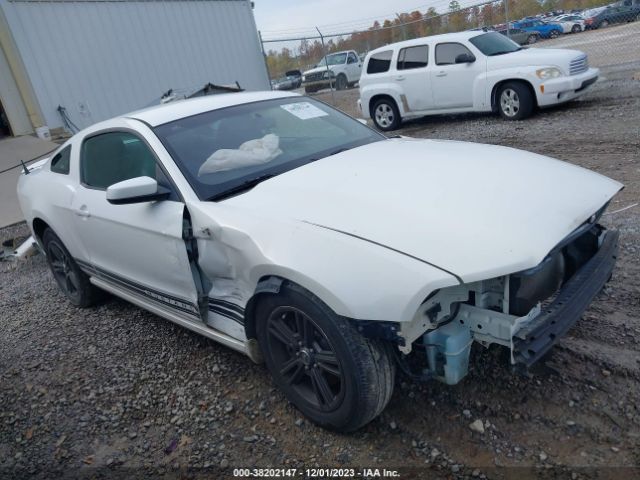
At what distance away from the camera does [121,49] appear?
45.1 ft

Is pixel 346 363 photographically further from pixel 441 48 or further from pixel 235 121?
pixel 441 48

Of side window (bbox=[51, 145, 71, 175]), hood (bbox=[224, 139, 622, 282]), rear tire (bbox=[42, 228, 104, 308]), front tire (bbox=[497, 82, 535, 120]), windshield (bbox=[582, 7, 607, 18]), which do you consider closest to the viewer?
hood (bbox=[224, 139, 622, 282])

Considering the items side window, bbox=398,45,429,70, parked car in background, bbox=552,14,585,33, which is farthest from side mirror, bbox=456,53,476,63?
parked car in background, bbox=552,14,585,33

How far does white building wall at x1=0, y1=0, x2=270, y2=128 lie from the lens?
1235 cm

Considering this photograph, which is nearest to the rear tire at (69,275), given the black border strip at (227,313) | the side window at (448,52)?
the black border strip at (227,313)

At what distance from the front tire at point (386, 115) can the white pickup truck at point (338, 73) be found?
12712mm

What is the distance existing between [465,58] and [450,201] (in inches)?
324

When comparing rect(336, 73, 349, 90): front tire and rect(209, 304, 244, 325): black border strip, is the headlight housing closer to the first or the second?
rect(209, 304, 244, 325): black border strip

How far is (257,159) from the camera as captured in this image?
3.12m

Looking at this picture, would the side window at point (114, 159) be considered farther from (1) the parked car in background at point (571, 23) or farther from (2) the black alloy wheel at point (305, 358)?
(1) the parked car in background at point (571, 23)

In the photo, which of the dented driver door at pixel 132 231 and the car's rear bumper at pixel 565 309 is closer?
the car's rear bumper at pixel 565 309

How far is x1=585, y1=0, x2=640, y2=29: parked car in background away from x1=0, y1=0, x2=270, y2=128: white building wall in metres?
14.9

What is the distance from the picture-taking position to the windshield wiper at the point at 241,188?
9.25ft

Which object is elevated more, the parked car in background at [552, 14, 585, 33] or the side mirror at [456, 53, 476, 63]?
the side mirror at [456, 53, 476, 63]
